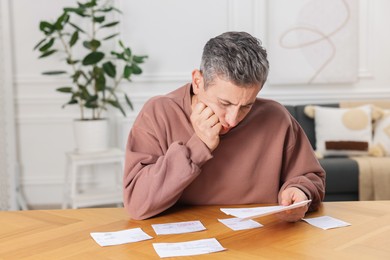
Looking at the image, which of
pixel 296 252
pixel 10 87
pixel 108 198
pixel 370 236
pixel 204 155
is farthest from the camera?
pixel 10 87

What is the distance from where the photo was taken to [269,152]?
1820mm

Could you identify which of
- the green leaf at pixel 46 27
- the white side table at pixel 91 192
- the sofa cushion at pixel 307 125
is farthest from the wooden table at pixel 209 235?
the green leaf at pixel 46 27

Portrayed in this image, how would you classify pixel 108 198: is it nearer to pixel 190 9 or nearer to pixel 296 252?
pixel 190 9

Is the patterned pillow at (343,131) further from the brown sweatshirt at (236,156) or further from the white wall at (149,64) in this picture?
the brown sweatshirt at (236,156)

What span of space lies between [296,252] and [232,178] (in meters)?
0.53

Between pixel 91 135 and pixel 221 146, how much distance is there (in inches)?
100.0

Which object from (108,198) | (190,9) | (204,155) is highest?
(190,9)

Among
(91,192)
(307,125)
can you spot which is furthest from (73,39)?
(307,125)

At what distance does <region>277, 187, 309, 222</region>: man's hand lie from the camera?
1.52m

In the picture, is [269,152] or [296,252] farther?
[269,152]

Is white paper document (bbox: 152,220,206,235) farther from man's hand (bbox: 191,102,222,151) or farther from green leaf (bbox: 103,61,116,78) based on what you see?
green leaf (bbox: 103,61,116,78)

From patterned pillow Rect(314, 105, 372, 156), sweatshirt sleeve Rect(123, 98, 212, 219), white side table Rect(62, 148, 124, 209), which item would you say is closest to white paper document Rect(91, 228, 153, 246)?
sweatshirt sleeve Rect(123, 98, 212, 219)

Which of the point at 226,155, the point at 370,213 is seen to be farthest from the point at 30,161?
the point at 370,213

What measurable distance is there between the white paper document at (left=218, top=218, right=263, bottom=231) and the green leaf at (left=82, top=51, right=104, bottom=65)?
2854mm
